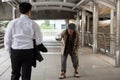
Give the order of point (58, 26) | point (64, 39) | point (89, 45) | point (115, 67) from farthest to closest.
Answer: point (58, 26) → point (89, 45) → point (115, 67) → point (64, 39)

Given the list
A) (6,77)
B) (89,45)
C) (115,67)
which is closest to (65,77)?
(6,77)

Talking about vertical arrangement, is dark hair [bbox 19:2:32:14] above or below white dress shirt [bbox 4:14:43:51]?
above

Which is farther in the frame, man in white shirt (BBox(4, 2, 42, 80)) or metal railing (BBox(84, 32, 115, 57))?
metal railing (BBox(84, 32, 115, 57))

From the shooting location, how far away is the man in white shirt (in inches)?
219

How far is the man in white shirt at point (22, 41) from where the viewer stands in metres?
5.56

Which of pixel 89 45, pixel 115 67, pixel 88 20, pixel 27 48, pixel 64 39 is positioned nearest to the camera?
pixel 27 48

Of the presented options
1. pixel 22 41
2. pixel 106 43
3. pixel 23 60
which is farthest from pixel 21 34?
pixel 106 43

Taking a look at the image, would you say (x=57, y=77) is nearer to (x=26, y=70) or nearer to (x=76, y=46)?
(x=76, y=46)

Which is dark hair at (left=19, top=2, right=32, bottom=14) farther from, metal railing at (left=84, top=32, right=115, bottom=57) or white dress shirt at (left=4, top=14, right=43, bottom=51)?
metal railing at (left=84, top=32, right=115, bottom=57)

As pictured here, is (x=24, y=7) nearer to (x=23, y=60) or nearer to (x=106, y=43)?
(x=23, y=60)

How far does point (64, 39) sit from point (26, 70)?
3.82 m

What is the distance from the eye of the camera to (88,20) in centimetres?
2697

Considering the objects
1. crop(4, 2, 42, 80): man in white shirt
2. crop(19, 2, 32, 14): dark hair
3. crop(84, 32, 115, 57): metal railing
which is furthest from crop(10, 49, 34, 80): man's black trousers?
crop(84, 32, 115, 57): metal railing

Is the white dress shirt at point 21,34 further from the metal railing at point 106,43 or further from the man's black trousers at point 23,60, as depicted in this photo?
the metal railing at point 106,43
